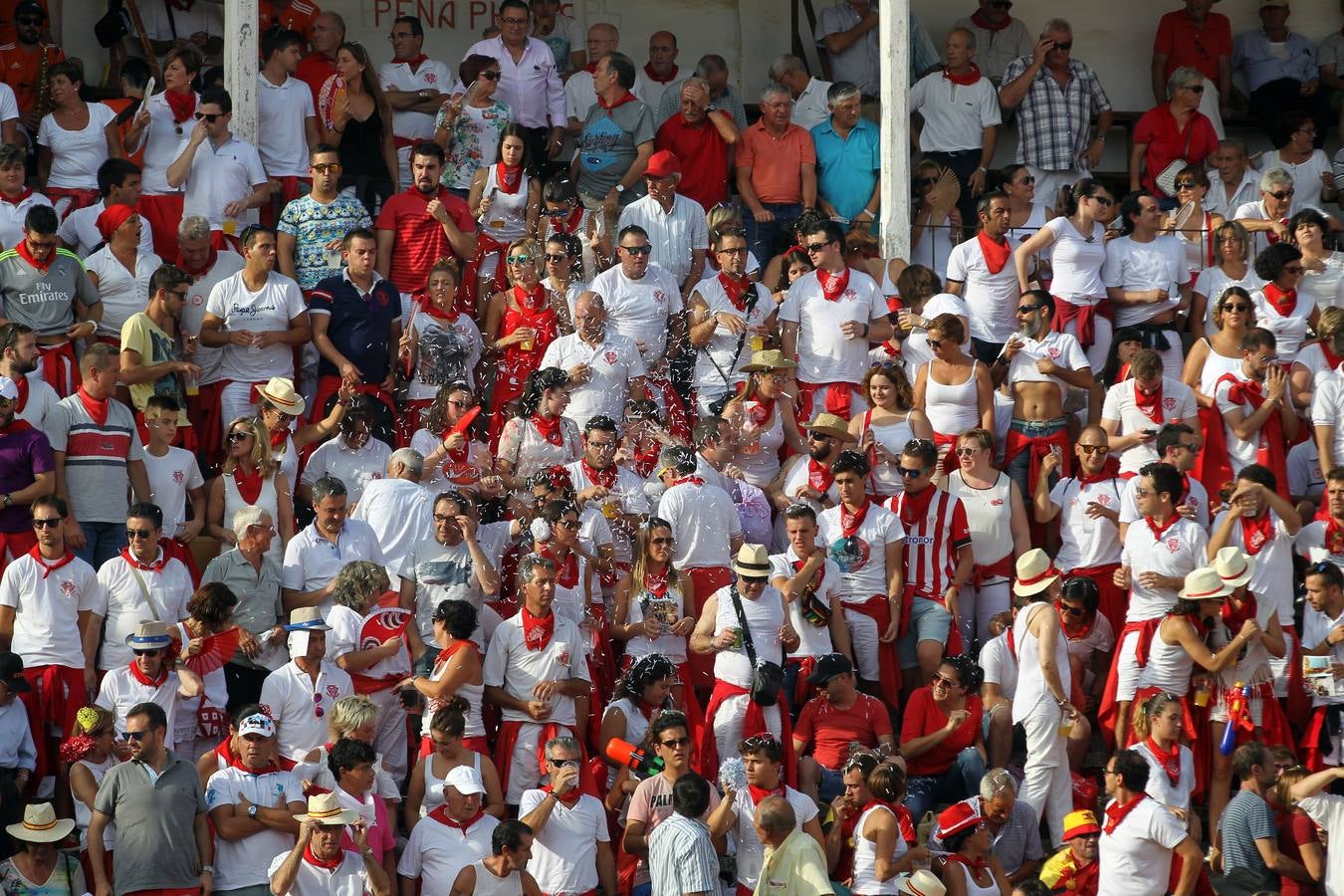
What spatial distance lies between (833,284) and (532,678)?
4.11 m

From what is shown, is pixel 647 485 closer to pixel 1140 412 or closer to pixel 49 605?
pixel 1140 412

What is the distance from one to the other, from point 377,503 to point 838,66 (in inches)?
276

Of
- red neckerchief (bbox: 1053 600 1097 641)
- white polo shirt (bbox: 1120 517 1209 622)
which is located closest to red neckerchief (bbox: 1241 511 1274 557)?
white polo shirt (bbox: 1120 517 1209 622)

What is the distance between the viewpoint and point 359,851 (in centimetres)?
1184

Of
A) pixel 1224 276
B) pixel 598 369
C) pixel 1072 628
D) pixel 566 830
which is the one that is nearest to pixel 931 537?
pixel 1072 628

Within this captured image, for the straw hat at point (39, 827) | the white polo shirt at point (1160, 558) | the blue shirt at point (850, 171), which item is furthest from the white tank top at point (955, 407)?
the straw hat at point (39, 827)

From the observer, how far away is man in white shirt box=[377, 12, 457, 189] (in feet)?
57.1

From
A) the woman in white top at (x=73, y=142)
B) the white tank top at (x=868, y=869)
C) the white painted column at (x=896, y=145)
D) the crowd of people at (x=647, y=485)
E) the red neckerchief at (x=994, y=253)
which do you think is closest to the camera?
the white tank top at (x=868, y=869)

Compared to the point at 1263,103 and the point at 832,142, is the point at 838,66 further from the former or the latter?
the point at 1263,103

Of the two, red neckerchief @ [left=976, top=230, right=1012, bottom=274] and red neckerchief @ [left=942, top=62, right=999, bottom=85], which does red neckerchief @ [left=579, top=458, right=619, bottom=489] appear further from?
red neckerchief @ [left=942, top=62, right=999, bottom=85]

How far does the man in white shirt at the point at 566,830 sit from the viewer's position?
12211 mm

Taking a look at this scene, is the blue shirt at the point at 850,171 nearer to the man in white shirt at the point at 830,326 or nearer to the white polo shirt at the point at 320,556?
the man in white shirt at the point at 830,326

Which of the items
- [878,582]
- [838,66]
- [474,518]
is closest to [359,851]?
[474,518]

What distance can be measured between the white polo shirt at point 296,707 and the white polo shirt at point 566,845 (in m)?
1.21
